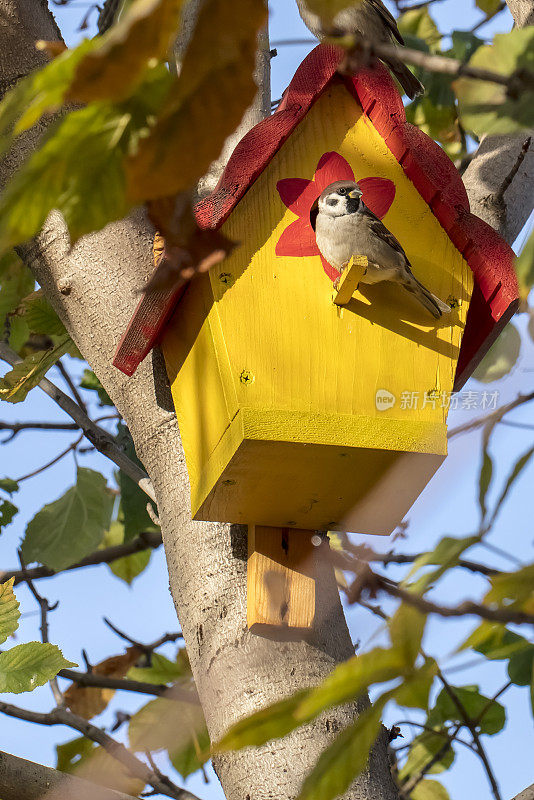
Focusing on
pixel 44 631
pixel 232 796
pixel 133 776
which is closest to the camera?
pixel 232 796

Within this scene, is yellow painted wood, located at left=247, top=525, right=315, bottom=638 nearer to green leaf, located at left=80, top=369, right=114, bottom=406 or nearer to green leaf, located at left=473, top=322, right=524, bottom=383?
green leaf, located at left=473, top=322, right=524, bottom=383

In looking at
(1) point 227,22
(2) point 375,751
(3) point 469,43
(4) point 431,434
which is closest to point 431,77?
(3) point 469,43

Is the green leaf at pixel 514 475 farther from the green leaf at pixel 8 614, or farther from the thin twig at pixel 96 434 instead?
the thin twig at pixel 96 434

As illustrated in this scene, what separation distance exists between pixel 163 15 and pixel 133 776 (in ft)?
6.02

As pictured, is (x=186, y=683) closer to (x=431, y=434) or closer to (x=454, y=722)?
(x=454, y=722)

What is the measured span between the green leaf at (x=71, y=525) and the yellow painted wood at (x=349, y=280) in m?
1.32

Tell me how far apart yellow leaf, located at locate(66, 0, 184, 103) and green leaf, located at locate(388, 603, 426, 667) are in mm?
371

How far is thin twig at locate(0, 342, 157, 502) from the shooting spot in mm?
2125

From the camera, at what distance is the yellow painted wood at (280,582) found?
1575 millimetres

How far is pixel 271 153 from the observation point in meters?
1.74

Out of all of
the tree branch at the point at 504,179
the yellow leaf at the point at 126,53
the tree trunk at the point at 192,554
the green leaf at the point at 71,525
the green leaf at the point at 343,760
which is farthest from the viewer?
the green leaf at the point at 71,525

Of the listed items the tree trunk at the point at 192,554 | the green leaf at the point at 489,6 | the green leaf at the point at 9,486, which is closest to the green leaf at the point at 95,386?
the green leaf at the point at 9,486

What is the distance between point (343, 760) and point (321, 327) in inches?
42.7

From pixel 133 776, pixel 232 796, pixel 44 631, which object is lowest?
pixel 232 796
